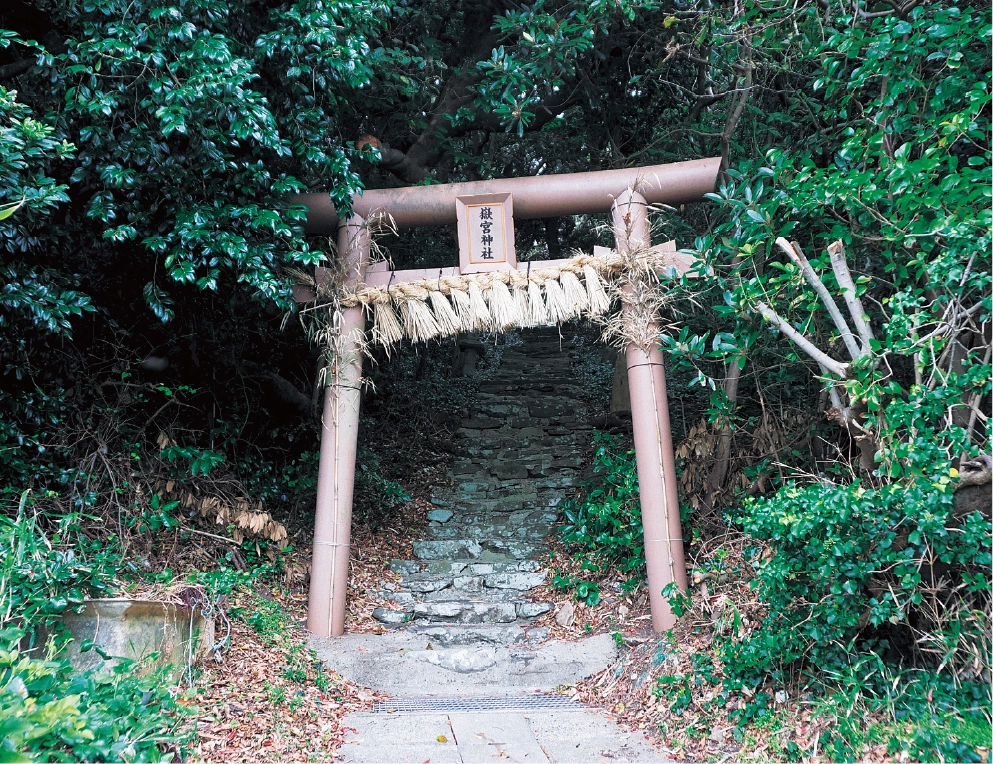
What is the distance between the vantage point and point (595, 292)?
5.00 metres

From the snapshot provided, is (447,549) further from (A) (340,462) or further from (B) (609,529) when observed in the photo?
(A) (340,462)

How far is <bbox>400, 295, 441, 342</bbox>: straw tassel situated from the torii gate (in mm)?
204

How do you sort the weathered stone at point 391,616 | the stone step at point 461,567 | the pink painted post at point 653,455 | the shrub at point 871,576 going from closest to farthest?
the shrub at point 871,576 → the pink painted post at point 653,455 → the weathered stone at point 391,616 → the stone step at point 461,567

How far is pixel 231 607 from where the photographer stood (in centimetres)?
452

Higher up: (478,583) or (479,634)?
(478,583)

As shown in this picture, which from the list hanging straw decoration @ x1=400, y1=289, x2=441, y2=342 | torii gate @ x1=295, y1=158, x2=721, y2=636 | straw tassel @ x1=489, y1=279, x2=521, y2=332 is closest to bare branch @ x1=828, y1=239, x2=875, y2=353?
torii gate @ x1=295, y1=158, x2=721, y2=636

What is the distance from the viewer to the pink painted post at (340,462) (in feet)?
16.5

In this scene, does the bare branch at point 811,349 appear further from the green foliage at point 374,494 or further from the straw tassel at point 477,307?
the green foliage at point 374,494

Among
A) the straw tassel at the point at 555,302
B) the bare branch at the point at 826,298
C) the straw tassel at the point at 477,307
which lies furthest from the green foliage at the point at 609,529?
the bare branch at the point at 826,298

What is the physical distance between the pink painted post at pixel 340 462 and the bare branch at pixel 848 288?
3198 millimetres

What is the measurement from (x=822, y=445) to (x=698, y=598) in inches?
53.9

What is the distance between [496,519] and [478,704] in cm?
301

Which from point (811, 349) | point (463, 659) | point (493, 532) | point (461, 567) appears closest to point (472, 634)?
point (463, 659)

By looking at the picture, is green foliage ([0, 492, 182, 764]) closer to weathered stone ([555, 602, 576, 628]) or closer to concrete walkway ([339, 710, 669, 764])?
concrete walkway ([339, 710, 669, 764])
